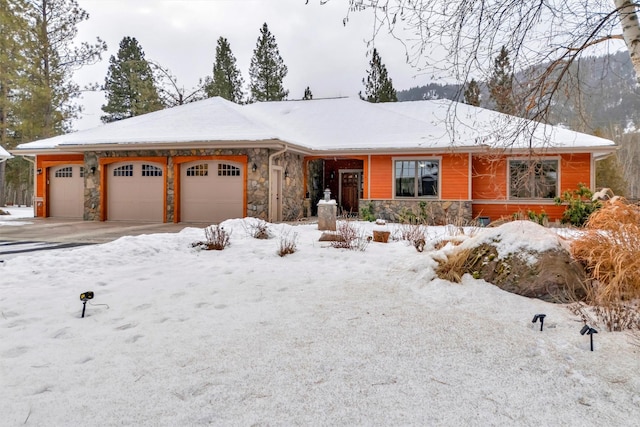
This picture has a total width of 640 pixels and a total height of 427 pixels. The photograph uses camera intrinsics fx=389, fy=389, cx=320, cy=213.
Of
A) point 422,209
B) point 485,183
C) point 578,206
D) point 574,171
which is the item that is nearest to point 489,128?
point 485,183

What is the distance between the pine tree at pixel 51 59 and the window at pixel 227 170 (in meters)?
14.4

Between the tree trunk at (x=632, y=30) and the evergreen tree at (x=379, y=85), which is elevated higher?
the evergreen tree at (x=379, y=85)

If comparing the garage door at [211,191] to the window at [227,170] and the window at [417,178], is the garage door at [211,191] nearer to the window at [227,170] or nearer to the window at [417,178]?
the window at [227,170]

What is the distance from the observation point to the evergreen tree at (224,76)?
1078 inches

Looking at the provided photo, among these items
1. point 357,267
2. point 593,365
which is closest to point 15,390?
point 593,365

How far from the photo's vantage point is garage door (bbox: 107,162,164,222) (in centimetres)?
1304

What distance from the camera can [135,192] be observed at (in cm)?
1316

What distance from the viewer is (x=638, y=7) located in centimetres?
342

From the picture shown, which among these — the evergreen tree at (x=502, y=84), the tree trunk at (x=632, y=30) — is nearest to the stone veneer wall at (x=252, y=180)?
the evergreen tree at (x=502, y=84)

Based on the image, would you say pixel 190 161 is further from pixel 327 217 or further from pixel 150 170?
pixel 327 217

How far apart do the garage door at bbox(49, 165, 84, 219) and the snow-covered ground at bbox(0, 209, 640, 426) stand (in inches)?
451

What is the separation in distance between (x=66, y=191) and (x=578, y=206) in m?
17.5

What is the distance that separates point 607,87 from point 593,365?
332cm

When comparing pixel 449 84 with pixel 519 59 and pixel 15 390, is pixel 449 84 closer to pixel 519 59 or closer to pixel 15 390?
pixel 519 59
